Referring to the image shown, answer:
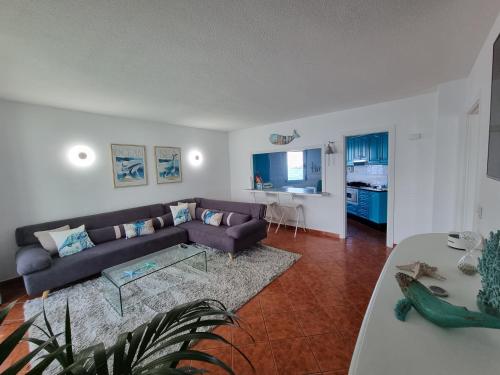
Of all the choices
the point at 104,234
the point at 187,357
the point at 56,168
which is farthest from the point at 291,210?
the point at 187,357

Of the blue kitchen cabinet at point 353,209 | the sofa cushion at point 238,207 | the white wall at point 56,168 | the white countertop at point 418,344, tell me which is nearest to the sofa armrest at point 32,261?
the white wall at point 56,168

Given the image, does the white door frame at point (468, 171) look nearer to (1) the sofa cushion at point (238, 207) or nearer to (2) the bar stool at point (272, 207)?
(1) the sofa cushion at point (238, 207)

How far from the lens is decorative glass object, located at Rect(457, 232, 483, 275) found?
109 centimetres

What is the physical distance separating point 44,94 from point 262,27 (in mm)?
2770

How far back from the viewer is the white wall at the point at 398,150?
3.10 m

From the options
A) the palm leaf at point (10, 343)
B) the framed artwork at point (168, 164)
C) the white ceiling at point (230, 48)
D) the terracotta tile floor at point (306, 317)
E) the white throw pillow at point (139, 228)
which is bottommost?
the terracotta tile floor at point (306, 317)

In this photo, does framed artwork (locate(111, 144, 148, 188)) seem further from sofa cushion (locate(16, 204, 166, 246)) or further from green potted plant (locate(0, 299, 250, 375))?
green potted plant (locate(0, 299, 250, 375))

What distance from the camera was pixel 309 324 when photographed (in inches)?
76.1

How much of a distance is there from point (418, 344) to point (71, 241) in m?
3.57

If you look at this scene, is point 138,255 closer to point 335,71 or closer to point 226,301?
point 226,301

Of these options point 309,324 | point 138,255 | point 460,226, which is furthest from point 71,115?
point 460,226

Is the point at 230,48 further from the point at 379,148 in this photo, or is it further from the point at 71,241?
the point at 379,148

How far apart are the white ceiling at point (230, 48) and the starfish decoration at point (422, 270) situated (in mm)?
1562

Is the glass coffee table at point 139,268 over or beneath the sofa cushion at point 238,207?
beneath
